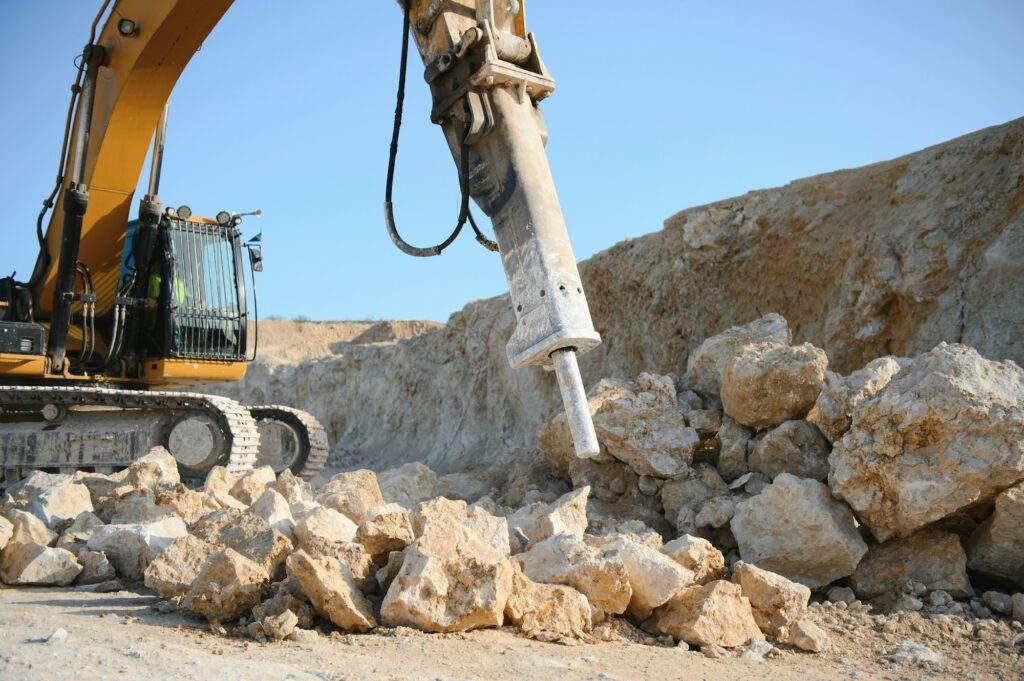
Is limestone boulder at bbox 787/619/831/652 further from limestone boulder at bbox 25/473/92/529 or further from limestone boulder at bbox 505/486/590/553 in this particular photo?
limestone boulder at bbox 25/473/92/529

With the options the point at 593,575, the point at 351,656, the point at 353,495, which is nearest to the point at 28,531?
the point at 353,495

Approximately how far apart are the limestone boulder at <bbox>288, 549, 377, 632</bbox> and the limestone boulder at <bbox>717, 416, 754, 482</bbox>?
11.6 ft

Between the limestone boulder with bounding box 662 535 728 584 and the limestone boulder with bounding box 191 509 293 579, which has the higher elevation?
the limestone boulder with bounding box 191 509 293 579

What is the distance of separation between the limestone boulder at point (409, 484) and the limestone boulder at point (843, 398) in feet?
13.4

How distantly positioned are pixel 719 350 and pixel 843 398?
1680 mm

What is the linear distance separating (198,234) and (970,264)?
7.71 m

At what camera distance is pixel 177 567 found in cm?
419

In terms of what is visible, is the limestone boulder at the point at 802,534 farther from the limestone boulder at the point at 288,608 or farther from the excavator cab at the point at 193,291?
the excavator cab at the point at 193,291

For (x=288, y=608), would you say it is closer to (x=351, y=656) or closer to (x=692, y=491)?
(x=351, y=656)

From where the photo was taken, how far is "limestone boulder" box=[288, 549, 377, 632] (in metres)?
3.68

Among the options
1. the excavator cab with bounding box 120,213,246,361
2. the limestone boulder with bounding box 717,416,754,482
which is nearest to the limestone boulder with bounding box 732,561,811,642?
the limestone boulder with bounding box 717,416,754,482

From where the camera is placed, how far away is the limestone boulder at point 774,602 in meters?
4.31

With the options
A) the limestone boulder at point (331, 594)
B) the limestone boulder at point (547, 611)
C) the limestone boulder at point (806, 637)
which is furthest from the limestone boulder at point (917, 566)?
the limestone boulder at point (331, 594)

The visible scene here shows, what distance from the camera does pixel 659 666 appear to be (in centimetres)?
368
